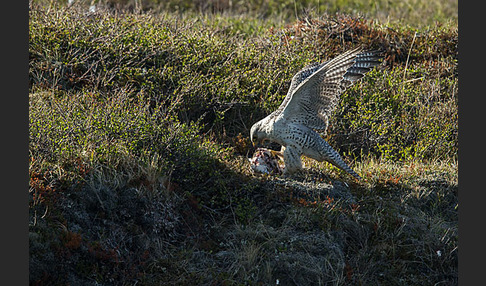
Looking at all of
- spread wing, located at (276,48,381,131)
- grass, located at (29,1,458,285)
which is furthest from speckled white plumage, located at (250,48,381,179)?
grass, located at (29,1,458,285)

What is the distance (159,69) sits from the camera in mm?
8367

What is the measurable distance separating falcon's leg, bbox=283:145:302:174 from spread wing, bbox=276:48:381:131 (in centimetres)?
34

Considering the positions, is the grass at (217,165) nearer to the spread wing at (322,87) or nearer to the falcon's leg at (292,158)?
the falcon's leg at (292,158)

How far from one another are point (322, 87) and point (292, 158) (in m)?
0.86

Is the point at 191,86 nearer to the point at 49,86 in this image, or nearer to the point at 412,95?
the point at 49,86

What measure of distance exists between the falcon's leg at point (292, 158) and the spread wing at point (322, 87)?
0.34 meters

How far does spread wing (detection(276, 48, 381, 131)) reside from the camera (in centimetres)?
673

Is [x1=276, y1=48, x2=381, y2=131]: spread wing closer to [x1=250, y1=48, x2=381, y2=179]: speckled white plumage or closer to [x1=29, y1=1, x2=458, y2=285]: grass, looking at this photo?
[x1=250, y1=48, x2=381, y2=179]: speckled white plumage

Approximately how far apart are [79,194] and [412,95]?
507 centimetres

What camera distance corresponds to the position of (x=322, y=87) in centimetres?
687

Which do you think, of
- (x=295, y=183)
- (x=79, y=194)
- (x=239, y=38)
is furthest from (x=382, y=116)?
(x=79, y=194)

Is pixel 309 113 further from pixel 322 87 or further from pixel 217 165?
pixel 217 165

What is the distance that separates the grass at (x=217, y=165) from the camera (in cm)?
596

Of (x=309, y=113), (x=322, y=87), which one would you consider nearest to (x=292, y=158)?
(x=309, y=113)
